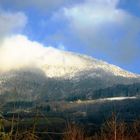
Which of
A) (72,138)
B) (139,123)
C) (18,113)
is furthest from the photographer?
(139,123)

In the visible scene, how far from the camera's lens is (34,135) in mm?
5582

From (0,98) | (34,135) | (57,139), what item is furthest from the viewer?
(57,139)

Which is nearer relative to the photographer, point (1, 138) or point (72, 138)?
point (1, 138)

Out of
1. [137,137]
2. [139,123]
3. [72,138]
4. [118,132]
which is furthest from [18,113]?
[139,123]

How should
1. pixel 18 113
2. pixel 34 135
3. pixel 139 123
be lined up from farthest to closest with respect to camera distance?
pixel 139 123, pixel 18 113, pixel 34 135

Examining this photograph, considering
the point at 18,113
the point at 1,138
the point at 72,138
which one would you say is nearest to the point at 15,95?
the point at 18,113

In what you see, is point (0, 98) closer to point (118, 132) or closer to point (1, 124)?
point (1, 124)

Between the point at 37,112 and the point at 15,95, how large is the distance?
42 cm

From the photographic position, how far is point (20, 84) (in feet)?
23.0

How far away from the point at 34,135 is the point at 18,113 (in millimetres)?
528

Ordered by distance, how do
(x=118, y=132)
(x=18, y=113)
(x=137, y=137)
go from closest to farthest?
(x=18, y=113)
(x=118, y=132)
(x=137, y=137)

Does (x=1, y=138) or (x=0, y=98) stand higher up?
(x=0, y=98)

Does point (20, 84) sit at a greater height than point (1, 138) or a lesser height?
greater

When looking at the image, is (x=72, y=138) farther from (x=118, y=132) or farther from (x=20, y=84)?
(x=20, y=84)
